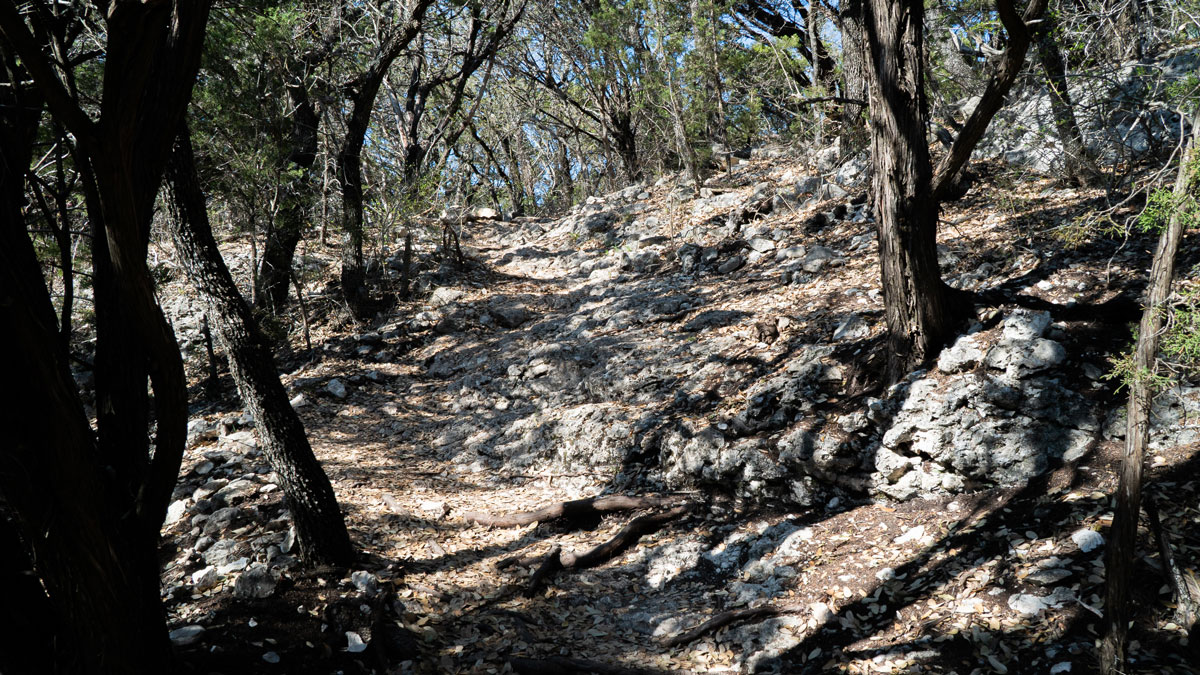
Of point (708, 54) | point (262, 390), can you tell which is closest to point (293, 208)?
point (262, 390)

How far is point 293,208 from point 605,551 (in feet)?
25.0

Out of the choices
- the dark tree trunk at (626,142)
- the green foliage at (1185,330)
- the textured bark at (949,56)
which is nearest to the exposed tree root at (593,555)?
the green foliage at (1185,330)

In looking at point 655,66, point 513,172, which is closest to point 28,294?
point 655,66

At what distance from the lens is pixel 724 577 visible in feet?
14.4

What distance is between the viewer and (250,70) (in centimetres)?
862

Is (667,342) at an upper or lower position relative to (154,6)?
lower

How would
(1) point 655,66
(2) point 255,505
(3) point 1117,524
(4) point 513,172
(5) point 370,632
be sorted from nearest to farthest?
(3) point 1117,524
(5) point 370,632
(2) point 255,505
(1) point 655,66
(4) point 513,172

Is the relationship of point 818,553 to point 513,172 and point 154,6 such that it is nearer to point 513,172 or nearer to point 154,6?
point 154,6

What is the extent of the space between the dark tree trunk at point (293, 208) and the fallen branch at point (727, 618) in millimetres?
8112

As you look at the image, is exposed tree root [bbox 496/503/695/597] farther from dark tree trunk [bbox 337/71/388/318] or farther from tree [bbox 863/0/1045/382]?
dark tree trunk [bbox 337/71/388/318]

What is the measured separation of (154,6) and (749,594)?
4.16 meters

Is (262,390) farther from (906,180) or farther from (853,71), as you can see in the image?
(853,71)

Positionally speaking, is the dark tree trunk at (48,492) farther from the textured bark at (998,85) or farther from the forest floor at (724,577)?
the textured bark at (998,85)

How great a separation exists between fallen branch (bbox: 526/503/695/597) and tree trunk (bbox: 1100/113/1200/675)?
2.76 m
